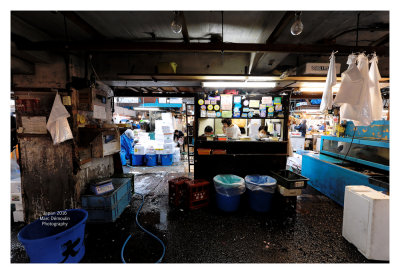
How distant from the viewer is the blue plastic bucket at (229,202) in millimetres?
4009

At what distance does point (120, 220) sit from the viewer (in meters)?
3.77

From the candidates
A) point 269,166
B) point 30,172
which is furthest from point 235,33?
point 30,172

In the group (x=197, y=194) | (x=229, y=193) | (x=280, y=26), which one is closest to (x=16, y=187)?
(x=197, y=194)

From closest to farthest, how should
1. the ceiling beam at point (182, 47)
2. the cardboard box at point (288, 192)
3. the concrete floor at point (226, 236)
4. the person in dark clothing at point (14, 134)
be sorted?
the concrete floor at point (226, 236), the ceiling beam at point (182, 47), the person in dark clothing at point (14, 134), the cardboard box at point (288, 192)

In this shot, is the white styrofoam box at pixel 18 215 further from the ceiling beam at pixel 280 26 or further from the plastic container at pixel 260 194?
the ceiling beam at pixel 280 26

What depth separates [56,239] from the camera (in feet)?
7.60

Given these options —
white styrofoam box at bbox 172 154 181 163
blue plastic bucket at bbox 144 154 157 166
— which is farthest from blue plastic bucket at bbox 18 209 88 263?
white styrofoam box at bbox 172 154 181 163

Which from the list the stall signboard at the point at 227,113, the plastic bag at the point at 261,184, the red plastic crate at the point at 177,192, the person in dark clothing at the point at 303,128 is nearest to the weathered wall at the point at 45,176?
the red plastic crate at the point at 177,192

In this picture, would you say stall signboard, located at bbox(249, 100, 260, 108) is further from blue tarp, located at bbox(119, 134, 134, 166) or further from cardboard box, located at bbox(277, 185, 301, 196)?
blue tarp, located at bbox(119, 134, 134, 166)

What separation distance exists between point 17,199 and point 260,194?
5.58 m

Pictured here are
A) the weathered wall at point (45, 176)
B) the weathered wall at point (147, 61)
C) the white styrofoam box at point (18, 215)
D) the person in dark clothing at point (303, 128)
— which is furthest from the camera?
the person in dark clothing at point (303, 128)

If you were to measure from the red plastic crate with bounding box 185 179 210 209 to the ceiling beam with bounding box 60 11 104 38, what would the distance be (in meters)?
3.95

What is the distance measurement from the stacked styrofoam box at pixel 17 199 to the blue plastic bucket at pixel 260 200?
210 inches
